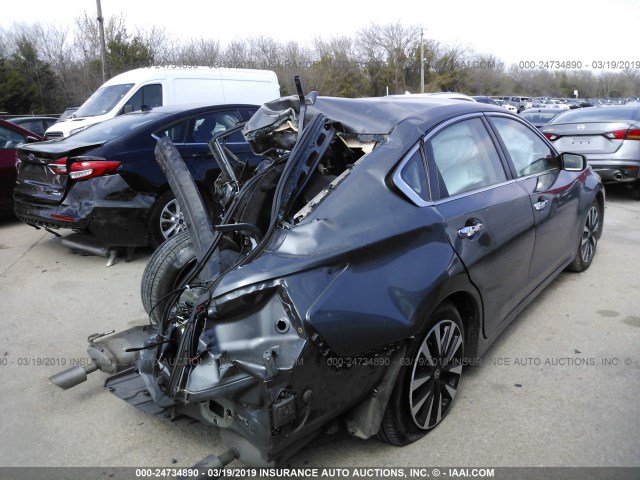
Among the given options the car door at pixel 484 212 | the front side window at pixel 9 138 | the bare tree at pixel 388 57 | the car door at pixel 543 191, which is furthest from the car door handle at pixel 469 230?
the bare tree at pixel 388 57

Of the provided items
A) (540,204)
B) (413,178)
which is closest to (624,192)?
(540,204)

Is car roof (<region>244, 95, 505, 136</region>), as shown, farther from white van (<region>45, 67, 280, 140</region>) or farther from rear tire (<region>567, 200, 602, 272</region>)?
white van (<region>45, 67, 280, 140</region>)

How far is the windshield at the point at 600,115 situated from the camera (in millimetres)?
8711

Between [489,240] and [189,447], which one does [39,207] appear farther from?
[489,240]

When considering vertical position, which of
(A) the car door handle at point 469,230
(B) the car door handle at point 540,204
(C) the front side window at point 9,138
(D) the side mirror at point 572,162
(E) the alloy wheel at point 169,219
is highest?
(C) the front side window at point 9,138

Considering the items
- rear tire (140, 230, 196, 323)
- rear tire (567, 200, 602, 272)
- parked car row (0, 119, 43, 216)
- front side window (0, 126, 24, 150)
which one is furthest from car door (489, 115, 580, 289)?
front side window (0, 126, 24, 150)

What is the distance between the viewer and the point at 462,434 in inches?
114

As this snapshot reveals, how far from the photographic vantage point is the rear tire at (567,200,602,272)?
16.6ft

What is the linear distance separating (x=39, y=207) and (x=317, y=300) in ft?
15.3

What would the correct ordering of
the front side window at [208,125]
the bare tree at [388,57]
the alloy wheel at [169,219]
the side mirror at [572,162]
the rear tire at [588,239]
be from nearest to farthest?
the side mirror at [572,162], the rear tire at [588,239], the alloy wheel at [169,219], the front side window at [208,125], the bare tree at [388,57]

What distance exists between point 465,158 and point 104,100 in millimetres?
9551

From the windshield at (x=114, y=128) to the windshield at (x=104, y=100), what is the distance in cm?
459

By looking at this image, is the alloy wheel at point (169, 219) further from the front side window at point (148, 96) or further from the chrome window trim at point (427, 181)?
the front side window at point (148, 96)

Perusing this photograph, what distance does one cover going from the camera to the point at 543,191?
388 cm
